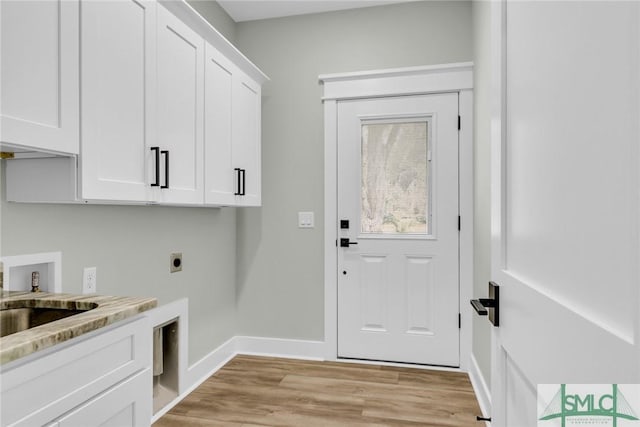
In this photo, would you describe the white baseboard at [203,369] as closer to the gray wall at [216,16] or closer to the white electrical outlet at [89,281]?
the white electrical outlet at [89,281]

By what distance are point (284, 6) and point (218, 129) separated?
1.28 metres

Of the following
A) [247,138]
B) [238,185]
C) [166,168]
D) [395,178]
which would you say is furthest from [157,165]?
[395,178]

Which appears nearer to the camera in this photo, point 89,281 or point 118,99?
point 118,99

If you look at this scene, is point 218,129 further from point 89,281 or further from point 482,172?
point 482,172

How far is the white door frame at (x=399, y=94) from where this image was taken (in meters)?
2.78

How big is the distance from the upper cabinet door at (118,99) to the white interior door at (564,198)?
1281 millimetres

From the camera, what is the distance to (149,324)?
1337 millimetres

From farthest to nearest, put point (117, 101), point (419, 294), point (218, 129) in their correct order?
point (419, 294) < point (218, 129) < point (117, 101)

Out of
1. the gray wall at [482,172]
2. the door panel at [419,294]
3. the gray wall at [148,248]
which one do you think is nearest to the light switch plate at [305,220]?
the gray wall at [148,248]

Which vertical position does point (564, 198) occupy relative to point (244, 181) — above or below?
below

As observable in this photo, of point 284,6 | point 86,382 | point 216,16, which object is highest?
point 284,6

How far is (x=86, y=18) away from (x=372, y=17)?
7.15 feet

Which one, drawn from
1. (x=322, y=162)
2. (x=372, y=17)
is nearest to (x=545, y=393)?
(x=322, y=162)

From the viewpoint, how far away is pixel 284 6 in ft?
9.70
